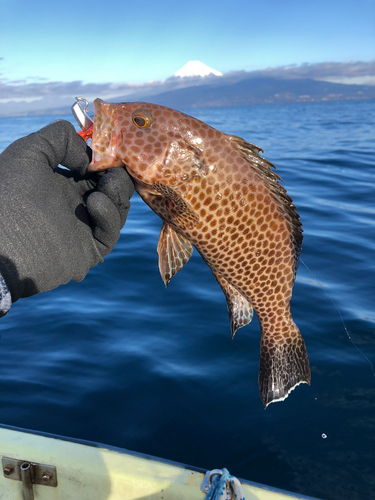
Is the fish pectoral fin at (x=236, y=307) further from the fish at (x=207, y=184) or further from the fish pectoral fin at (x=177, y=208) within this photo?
the fish pectoral fin at (x=177, y=208)

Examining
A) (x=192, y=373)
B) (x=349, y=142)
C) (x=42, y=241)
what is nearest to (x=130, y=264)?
(x=192, y=373)

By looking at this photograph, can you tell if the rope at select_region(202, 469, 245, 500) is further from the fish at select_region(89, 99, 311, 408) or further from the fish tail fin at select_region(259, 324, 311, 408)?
the fish at select_region(89, 99, 311, 408)

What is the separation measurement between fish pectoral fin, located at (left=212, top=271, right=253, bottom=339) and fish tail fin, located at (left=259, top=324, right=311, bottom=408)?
29 cm

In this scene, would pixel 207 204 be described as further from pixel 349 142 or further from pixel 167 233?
pixel 349 142

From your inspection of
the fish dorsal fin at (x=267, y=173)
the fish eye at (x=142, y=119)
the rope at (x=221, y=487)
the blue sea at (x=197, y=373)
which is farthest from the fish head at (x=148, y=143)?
the blue sea at (x=197, y=373)

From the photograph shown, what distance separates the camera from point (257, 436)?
4410 millimetres

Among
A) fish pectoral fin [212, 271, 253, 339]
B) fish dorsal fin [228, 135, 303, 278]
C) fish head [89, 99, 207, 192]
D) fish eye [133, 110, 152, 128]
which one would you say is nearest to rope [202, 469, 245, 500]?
fish pectoral fin [212, 271, 253, 339]

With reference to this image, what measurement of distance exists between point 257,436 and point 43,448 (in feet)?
7.55

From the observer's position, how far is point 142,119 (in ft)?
10.3

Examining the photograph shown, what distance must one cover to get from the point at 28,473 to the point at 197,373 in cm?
260

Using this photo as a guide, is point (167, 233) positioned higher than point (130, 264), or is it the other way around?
point (167, 233)

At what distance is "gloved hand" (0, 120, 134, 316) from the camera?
2969 mm

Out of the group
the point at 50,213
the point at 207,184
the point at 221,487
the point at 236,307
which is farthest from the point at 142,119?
the point at 221,487

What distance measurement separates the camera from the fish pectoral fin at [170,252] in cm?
362
